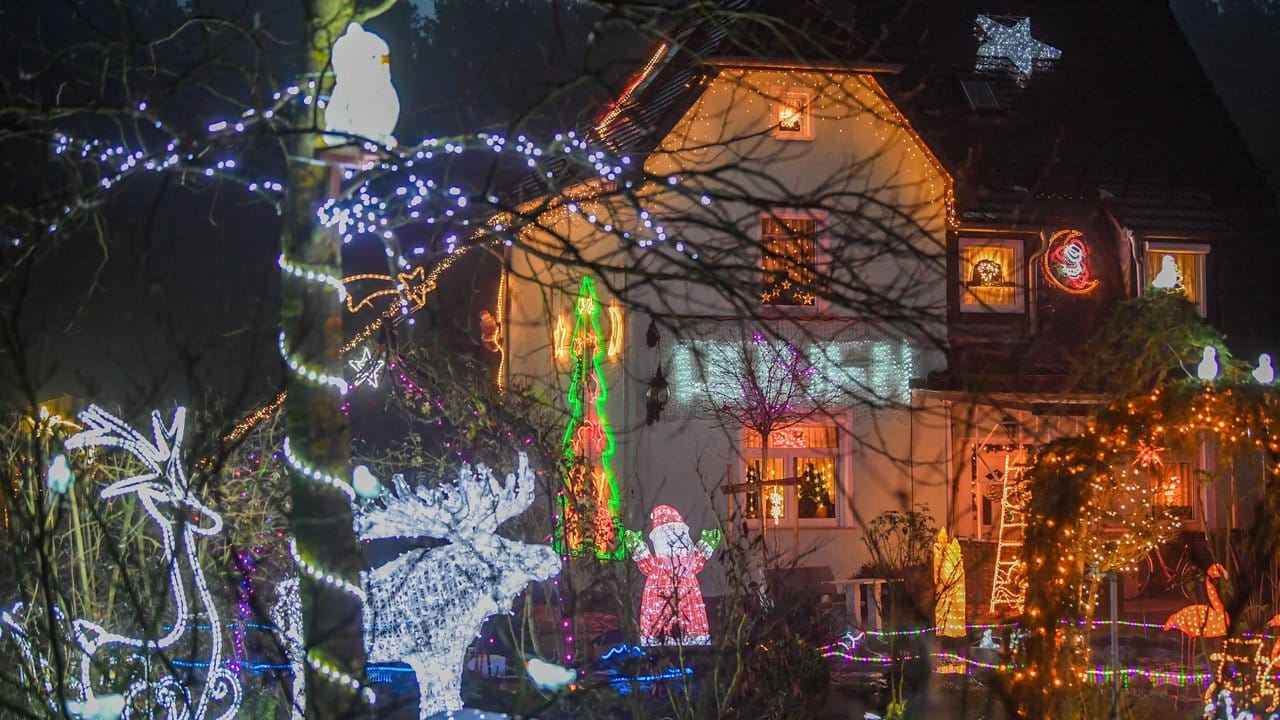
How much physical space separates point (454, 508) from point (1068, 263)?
47.5 feet

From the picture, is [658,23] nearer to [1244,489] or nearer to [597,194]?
[597,194]

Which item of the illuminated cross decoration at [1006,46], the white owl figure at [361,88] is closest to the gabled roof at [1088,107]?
the illuminated cross decoration at [1006,46]

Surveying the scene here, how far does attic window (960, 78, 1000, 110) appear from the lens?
2062 cm

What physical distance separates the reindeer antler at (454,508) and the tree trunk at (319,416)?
2693mm

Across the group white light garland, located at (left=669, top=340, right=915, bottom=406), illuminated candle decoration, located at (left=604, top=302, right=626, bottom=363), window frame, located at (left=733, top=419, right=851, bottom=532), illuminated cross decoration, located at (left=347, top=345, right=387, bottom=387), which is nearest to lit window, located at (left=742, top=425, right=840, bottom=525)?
window frame, located at (left=733, top=419, right=851, bottom=532)

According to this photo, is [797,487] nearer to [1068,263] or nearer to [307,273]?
[1068,263]

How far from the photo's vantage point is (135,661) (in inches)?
298

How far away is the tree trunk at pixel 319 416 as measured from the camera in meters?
4.50

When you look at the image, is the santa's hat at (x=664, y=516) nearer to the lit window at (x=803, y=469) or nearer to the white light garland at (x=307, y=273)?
the lit window at (x=803, y=469)

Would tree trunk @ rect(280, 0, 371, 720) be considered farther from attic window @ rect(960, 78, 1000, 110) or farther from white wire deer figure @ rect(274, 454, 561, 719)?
attic window @ rect(960, 78, 1000, 110)

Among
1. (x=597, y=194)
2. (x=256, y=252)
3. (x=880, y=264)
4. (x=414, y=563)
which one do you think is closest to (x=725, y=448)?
(x=880, y=264)

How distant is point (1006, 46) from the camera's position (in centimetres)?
2158

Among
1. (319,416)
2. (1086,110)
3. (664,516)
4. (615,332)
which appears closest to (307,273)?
Result: (319,416)

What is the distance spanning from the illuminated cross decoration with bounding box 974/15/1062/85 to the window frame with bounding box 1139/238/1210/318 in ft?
11.4
